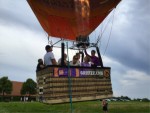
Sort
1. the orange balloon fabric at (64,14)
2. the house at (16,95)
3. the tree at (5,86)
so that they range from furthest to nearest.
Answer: the house at (16,95) < the tree at (5,86) < the orange balloon fabric at (64,14)

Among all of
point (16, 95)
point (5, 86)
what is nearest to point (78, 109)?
point (5, 86)

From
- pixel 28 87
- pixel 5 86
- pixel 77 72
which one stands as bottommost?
pixel 77 72

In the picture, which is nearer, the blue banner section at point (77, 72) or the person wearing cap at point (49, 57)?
the blue banner section at point (77, 72)

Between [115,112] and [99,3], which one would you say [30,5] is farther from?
[115,112]

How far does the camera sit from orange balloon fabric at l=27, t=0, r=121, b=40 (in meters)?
16.7

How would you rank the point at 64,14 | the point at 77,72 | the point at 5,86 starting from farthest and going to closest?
the point at 5,86
the point at 64,14
the point at 77,72

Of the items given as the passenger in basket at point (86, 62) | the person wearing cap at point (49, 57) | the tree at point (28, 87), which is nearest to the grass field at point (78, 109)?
the passenger in basket at point (86, 62)

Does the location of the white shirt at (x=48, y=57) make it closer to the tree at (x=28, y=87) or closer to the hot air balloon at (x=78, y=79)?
the hot air balloon at (x=78, y=79)

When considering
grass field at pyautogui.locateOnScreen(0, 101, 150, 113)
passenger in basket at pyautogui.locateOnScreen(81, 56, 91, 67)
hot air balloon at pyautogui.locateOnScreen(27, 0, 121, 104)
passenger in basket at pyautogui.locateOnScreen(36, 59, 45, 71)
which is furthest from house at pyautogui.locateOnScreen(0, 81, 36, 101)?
passenger in basket at pyautogui.locateOnScreen(81, 56, 91, 67)

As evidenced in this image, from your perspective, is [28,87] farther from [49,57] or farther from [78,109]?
[49,57]

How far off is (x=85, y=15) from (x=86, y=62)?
11.0ft

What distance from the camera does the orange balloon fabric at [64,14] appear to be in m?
16.7

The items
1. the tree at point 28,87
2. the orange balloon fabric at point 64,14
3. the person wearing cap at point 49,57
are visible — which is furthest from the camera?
the tree at point 28,87

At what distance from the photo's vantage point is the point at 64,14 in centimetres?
1691
